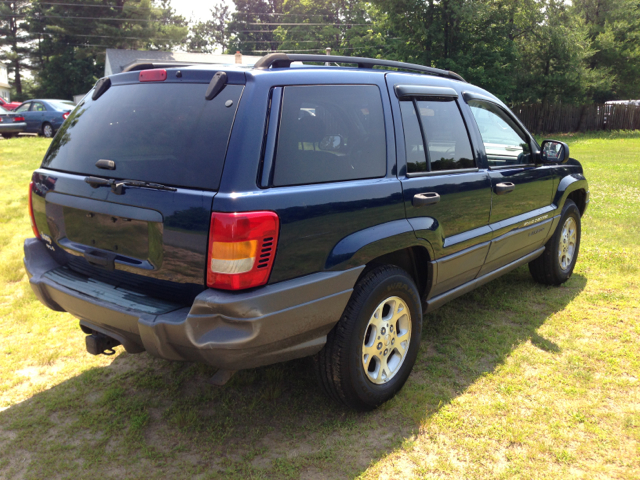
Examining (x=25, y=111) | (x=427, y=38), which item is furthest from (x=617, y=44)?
(x=25, y=111)

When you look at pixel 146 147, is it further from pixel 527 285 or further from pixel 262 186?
pixel 527 285

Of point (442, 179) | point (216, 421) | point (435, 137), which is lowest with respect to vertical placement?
point (216, 421)

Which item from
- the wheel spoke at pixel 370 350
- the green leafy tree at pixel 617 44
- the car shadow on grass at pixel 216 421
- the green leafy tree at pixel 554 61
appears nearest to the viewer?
the car shadow on grass at pixel 216 421

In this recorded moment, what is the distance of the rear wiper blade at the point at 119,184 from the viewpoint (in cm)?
246

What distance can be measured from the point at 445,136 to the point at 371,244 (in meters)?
1.20

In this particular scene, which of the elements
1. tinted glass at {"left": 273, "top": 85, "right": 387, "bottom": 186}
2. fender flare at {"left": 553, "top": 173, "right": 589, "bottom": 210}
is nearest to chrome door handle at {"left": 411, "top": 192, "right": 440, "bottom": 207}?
tinted glass at {"left": 273, "top": 85, "right": 387, "bottom": 186}

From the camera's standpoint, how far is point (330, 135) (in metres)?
2.76

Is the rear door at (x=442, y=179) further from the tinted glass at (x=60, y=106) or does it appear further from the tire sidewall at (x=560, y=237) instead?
the tinted glass at (x=60, y=106)

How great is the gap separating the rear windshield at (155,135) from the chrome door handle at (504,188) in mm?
2225

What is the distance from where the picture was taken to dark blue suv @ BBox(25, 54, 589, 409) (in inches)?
92.4

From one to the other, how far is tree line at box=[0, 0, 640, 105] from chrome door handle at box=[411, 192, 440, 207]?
92.1 ft

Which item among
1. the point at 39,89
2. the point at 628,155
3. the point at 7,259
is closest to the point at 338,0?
the point at 39,89

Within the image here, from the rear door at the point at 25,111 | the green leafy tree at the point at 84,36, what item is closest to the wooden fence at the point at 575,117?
the rear door at the point at 25,111

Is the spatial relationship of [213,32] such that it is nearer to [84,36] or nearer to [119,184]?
[84,36]
